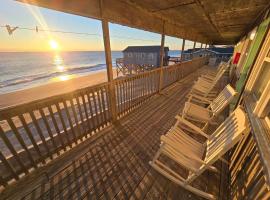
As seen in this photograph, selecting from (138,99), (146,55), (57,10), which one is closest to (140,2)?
(57,10)

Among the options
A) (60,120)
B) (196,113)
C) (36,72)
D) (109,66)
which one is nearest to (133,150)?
(60,120)

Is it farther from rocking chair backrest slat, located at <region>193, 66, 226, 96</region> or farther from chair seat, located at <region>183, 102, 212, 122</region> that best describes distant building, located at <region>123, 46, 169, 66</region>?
chair seat, located at <region>183, 102, 212, 122</region>

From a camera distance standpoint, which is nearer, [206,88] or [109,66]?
[109,66]

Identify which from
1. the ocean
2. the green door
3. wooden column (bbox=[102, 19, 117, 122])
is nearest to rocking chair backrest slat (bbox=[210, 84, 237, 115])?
the green door

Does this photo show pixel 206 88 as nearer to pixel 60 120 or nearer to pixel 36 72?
pixel 60 120

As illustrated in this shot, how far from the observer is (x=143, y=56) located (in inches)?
866

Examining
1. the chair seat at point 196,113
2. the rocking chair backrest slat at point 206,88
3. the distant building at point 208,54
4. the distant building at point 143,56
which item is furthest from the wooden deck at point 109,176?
the distant building at point 143,56

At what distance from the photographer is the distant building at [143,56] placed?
68.6ft

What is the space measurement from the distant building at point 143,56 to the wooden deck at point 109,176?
19.8m

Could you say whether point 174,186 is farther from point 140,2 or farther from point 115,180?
point 140,2

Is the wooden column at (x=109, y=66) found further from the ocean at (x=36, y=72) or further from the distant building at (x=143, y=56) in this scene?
the distant building at (x=143, y=56)

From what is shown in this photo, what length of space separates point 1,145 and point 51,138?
4.44 meters

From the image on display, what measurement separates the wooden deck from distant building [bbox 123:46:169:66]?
778 inches

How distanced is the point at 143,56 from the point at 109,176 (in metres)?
21.9
